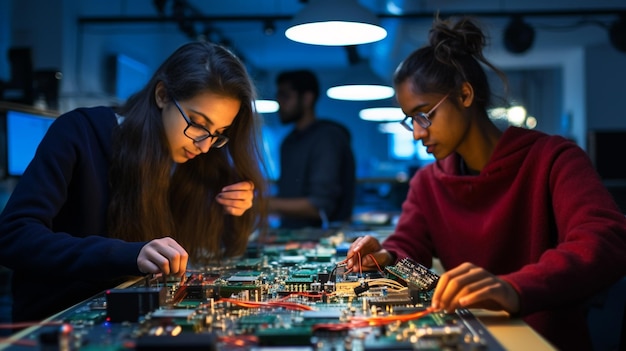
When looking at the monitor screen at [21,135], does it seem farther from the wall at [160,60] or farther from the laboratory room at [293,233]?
the wall at [160,60]

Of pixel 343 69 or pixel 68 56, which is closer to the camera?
pixel 68 56

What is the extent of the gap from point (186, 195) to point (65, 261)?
791 millimetres

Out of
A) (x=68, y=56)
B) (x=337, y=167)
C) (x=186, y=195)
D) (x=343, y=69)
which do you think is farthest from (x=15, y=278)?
(x=343, y=69)

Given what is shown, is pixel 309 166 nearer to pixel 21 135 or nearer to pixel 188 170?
pixel 21 135

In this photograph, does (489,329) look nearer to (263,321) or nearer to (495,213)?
(263,321)

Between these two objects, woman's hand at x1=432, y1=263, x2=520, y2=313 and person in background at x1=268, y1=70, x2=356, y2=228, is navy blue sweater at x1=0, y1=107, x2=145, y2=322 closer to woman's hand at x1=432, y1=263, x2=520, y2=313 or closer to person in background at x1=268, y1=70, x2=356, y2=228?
woman's hand at x1=432, y1=263, x2=520, y2=313

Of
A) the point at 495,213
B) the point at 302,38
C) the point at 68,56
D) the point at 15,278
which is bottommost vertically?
the point at 15,278

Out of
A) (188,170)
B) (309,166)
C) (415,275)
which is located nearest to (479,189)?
(415,275)

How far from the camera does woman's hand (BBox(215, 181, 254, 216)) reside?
238cm

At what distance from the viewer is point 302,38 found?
2.53m

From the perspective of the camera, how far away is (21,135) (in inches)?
142

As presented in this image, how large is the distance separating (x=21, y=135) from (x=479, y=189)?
2.63 metres

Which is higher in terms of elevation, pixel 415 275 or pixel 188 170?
pixel 188 170

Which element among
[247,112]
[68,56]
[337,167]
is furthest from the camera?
[68,56]
